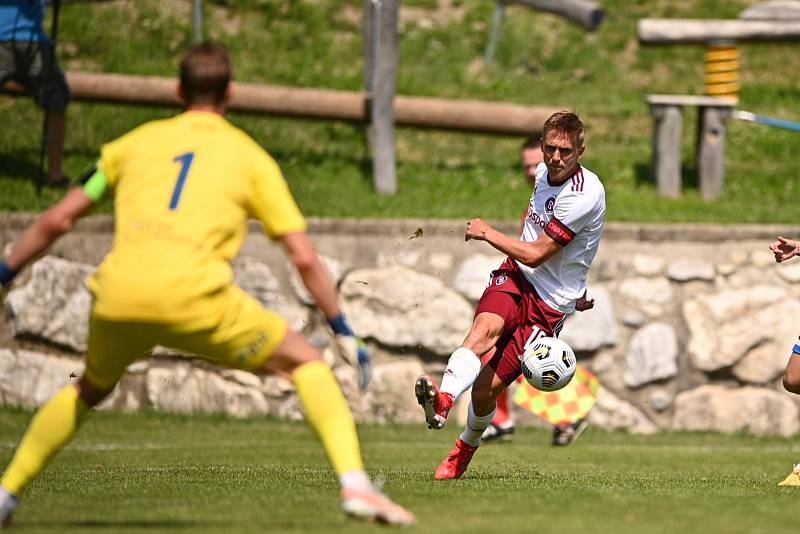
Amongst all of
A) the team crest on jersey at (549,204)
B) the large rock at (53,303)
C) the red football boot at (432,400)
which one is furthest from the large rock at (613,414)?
the red football boot at (432,400)

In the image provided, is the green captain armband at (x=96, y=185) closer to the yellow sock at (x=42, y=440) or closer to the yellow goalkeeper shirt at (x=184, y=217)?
the yellow goalkeeper shirt at (x=184, y=217)

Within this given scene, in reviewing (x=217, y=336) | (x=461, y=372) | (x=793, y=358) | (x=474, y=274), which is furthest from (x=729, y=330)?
(x=217, y=336)

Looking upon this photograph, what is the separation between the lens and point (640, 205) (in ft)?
46.2

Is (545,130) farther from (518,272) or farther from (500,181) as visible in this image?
(500,181)

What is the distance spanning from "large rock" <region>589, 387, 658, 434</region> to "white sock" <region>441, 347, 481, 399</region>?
4.89 metres

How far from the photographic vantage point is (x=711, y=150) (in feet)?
47.2

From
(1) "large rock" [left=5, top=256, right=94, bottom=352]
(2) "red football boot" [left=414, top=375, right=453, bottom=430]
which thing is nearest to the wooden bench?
(1) "large rock" [left=5, top=256, right=94, bottom=352]

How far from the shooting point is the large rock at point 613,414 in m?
12.0

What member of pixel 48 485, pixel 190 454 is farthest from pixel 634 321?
pixel 48 485

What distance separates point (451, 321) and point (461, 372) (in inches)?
183

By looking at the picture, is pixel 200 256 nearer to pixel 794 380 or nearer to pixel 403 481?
pixel 403 481

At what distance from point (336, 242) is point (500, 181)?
3.25m

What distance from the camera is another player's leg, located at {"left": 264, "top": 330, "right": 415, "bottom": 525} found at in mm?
5137

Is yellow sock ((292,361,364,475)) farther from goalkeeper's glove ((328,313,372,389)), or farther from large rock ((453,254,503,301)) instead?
large rock ((453,254,503,301))
